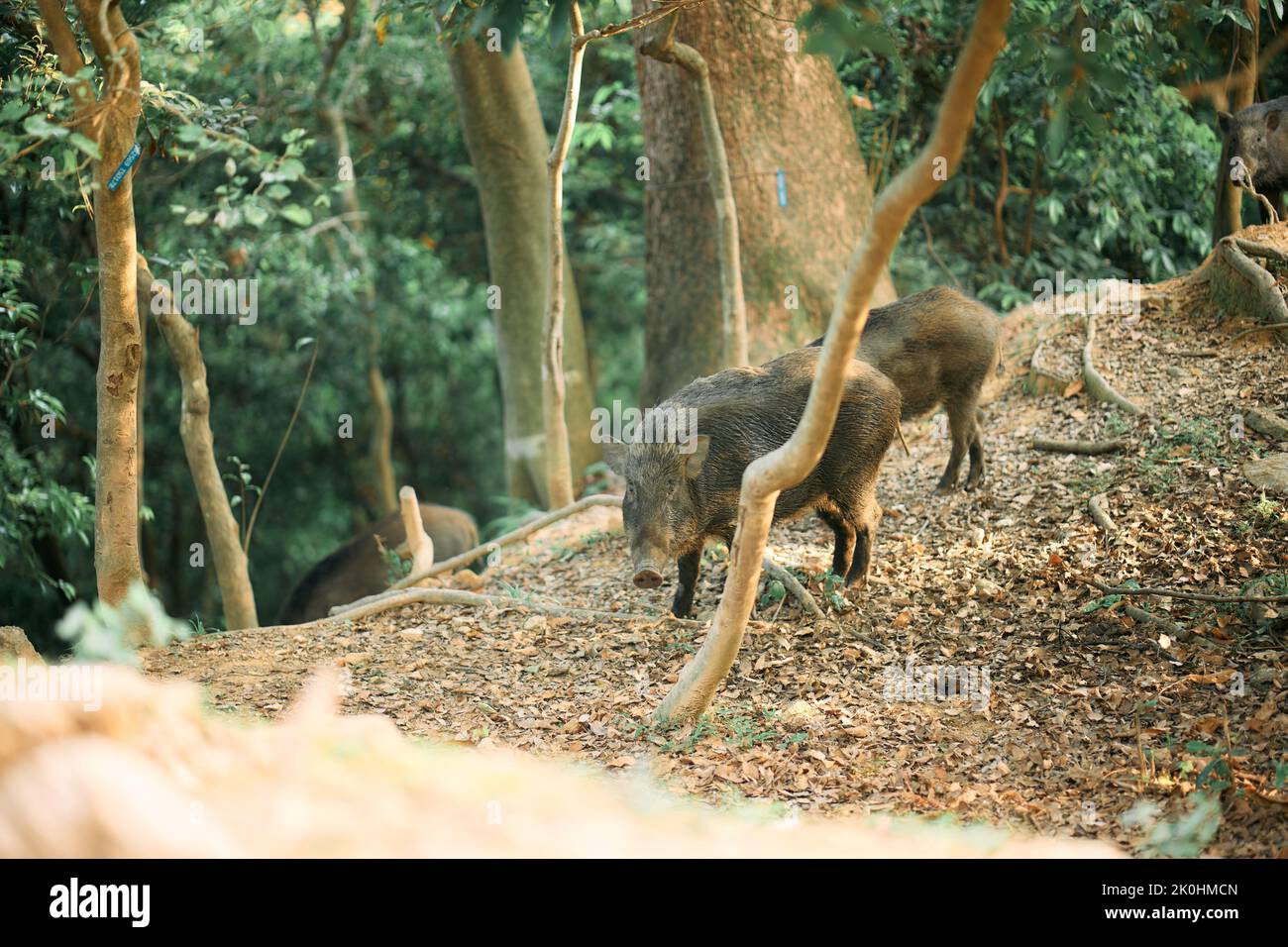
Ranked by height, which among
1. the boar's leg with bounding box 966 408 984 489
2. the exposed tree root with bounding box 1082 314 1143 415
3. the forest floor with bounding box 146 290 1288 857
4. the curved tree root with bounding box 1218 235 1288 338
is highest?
the curved tree root with bounding box 1218 235 1288 338

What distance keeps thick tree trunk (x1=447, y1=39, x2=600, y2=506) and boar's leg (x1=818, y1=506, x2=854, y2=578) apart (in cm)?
445

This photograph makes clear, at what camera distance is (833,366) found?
3.48 metres

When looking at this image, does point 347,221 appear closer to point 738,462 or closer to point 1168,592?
point 738,462

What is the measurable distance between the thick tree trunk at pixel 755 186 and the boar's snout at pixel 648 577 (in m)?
3.20

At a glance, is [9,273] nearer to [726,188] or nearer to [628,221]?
[726,188]

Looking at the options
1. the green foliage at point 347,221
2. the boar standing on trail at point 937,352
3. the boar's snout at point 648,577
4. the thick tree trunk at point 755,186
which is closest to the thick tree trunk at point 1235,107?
the green foliage at point 347,221

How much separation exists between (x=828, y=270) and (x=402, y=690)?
4682 mm

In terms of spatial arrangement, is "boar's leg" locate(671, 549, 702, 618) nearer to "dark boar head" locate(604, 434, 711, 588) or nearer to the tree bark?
"dark boar head" locate(604, 434, 711, 588)

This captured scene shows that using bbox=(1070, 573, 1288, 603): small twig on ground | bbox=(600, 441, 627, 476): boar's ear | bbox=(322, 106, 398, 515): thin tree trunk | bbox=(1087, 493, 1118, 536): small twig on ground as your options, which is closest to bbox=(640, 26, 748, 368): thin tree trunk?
bbox=(600, 441, 627, 476): boar's ear

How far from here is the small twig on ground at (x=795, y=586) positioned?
5562 millimetres

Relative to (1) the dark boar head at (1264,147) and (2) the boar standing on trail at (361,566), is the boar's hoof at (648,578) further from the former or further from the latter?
(1) the dark boar head at (1264,147)

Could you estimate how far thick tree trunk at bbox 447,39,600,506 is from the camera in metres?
9.42

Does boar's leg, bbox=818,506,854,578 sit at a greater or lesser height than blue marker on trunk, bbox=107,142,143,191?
→ lesser
